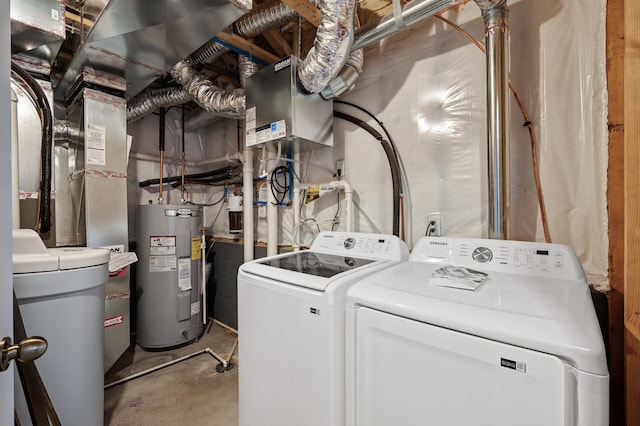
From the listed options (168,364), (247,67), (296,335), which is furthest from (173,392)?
(247,67)

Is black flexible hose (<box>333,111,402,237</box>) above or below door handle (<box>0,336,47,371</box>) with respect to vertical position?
above

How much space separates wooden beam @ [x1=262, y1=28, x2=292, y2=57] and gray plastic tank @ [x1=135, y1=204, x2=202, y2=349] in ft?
4.95

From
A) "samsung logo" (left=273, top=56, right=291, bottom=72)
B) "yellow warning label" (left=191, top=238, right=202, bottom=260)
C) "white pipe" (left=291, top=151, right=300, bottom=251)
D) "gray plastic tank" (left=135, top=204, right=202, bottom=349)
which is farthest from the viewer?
"yellow warning label" (left=191, top=238, right=202, bottom=260)

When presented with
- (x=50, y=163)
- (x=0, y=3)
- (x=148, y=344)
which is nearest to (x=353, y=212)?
(x=0, y=3)

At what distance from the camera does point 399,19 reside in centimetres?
139

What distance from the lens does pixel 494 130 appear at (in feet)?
4.02

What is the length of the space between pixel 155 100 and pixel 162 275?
4.89 feet

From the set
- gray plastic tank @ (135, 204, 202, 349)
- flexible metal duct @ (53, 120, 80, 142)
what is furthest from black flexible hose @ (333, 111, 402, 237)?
flexible metal duct @ (53, 120, 80, 142)

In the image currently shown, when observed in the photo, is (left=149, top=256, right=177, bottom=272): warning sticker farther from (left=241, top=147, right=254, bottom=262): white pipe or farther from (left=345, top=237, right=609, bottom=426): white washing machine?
(left=345, top=237, right=609, bottom=426): white washing machine

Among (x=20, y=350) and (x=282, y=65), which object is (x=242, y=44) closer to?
(x=282, y=65)

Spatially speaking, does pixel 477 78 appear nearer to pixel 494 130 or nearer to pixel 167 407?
pixel 494 130

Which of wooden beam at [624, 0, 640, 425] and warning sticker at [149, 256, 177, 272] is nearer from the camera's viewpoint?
wooden beam at [624, 0, 640, 425]

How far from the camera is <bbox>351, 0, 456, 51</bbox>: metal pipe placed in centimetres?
129

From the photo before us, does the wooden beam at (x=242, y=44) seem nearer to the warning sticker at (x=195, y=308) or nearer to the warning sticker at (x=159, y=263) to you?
the warning sticker at (x=159, y=263)
